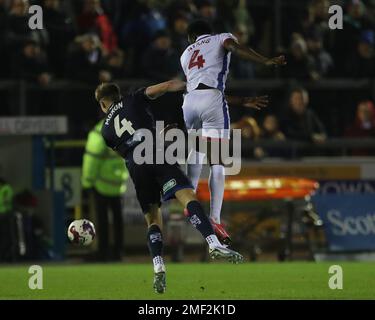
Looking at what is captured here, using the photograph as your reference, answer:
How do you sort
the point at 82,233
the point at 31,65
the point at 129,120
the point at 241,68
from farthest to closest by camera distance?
1. the point at 241,68
2. the point at 31,65
3. the point at 82,233
4. the point at 129,120

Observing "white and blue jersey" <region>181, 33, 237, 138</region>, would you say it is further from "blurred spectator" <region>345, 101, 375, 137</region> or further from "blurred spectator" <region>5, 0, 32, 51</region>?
"blurred spectator" <region>345, 101, 375, 137</region>

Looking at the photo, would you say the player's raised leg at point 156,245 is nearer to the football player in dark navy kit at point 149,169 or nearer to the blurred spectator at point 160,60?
the football player in dark navy kit at point 149,169

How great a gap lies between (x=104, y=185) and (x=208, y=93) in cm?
608

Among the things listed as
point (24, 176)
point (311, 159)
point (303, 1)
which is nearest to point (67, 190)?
point (24, 176)

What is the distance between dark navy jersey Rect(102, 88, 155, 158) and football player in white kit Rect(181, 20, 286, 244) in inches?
48.3

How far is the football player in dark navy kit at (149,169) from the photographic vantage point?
12.7 meters

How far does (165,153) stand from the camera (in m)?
13.2

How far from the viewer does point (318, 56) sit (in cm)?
2350

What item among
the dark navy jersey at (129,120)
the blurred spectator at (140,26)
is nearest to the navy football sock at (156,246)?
the dark navy jersey at (129,120)

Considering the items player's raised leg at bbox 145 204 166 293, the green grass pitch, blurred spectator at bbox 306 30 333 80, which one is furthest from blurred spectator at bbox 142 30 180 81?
player's raised leg at bbox 145 204 166 293

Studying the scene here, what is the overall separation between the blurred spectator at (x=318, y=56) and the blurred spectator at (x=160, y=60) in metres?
2.78

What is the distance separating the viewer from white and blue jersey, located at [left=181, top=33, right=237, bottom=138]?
14.1m

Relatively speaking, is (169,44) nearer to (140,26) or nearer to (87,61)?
(140,26)

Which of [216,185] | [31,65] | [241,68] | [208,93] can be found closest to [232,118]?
[241,68]
